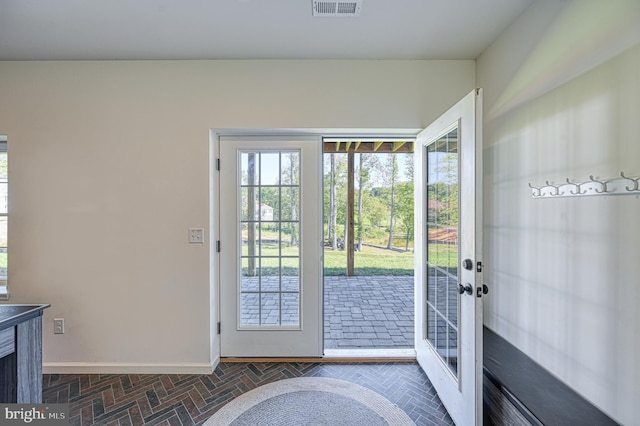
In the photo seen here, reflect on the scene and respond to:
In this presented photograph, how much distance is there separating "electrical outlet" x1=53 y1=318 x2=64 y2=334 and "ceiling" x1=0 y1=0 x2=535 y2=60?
228cm

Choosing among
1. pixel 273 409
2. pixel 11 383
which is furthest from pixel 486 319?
pixel 11 383

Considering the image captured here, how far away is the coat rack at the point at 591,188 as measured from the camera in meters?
1.13

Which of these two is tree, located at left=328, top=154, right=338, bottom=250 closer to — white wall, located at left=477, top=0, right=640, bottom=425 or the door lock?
white wall, located at left=477, top=0, right=640, bottom=425

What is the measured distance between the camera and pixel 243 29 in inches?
76.4

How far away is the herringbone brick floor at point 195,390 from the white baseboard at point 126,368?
1.5 inches

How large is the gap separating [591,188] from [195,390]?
2885 millimetres

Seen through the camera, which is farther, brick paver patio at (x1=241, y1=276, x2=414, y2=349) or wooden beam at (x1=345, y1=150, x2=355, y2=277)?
wooden beam at (x1=345, y1=150, x2=355, y2=277)

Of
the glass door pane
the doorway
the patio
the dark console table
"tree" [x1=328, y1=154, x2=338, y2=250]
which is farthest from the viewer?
"tree" [x1=328, y1=154, x2=338, y2=250]

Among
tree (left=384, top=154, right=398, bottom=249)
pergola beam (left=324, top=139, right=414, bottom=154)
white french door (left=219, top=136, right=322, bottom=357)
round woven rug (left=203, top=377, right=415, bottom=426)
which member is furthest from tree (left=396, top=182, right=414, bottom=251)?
round woven rug (left=203, top=377, right=415, bottom=426)

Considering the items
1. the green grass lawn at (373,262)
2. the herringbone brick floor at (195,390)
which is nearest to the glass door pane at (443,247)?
the herringbone brick floor at (195,390)

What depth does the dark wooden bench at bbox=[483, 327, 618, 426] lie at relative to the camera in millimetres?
1244

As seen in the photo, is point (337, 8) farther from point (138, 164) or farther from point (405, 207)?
point (405, 207)

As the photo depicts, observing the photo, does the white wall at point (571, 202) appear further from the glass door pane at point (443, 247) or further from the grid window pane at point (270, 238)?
the grid window pane at point (270, 238)

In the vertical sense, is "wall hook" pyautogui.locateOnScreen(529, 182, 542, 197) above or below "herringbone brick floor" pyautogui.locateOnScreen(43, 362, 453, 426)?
above
